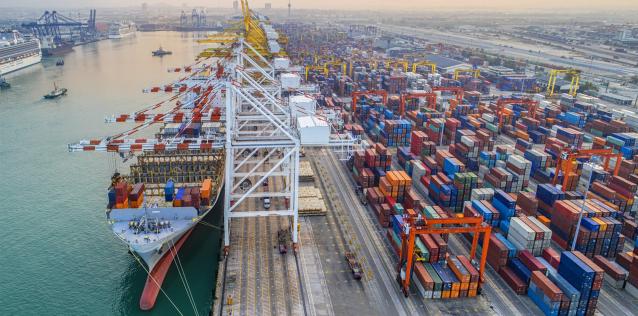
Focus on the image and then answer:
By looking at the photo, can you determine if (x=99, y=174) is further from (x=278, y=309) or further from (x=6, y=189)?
(x=278, y=309)

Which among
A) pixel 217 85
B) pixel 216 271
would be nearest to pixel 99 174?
pixel 217 85

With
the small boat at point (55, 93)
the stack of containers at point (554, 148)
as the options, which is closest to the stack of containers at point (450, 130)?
the stack of containers at point (554, 148)

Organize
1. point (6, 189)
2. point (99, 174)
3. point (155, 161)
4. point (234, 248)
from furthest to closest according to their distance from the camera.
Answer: point (99, 174)
point (6, 189)
point (155, 161)
point (234, 248)

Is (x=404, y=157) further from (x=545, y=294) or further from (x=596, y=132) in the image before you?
(x=596, y=132)

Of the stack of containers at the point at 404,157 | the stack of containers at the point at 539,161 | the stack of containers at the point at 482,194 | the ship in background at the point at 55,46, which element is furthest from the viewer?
the ship in background at the point at 55,46

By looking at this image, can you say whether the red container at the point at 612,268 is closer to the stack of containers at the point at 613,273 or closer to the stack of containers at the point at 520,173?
the stack of containers at the point at 613,273

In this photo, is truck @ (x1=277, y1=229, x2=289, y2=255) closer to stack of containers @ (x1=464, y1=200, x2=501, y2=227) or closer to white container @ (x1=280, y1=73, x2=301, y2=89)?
stack of containers @ (x1=464, y1=200, x2=501, y2=227)
